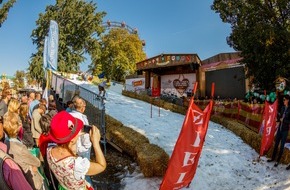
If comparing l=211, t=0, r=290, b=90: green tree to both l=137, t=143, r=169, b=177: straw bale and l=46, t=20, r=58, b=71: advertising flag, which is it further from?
l=46, t=20, r=58, b=71: advertising flag

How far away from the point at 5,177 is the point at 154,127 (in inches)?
408

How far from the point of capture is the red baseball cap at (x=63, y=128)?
94.7 inches

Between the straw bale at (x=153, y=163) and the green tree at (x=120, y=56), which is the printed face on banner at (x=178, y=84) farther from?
the straw bale at (x=153, y=163)

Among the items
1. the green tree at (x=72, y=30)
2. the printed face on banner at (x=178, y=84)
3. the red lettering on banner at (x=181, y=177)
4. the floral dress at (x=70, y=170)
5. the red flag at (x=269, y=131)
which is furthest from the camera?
the green tree at (x=72, y=30)

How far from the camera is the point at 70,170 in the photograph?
8.29ft

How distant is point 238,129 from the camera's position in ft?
39.6

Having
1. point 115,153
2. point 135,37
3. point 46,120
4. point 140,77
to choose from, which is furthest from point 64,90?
point 135,37

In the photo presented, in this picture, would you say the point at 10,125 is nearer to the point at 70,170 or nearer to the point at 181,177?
the point at 70,170

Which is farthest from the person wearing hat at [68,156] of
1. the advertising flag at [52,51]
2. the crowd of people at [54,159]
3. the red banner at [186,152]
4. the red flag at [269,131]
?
the advertising flag at [52,51]

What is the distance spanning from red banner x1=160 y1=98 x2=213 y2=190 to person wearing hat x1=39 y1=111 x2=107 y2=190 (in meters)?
2.99

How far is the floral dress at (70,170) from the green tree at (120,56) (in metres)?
41.7

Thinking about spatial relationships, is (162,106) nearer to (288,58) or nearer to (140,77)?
(288,58)

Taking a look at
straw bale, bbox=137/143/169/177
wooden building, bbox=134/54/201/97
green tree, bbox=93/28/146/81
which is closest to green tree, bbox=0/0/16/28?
wooden building, bbox=134/54/201/97

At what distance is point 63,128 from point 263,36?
12.8 meters
